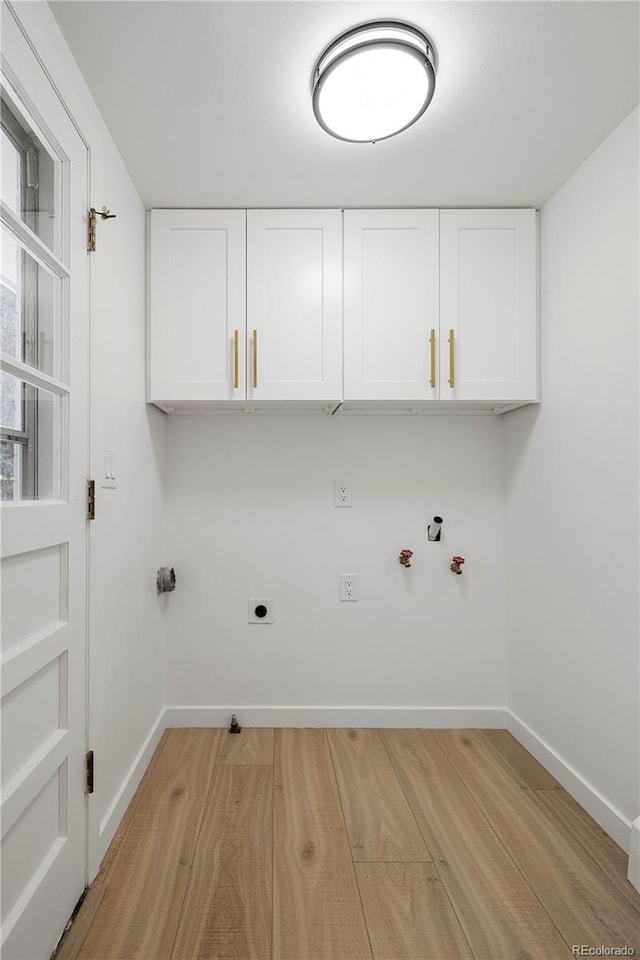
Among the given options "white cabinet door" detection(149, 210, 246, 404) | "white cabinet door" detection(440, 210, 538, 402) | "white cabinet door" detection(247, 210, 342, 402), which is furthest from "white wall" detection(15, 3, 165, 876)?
"white cabinet door" detection(440, 210, 538, 402)

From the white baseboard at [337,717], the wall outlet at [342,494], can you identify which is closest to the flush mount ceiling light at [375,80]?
the wall outlet at [342,494]

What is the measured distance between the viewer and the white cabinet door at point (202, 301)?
2031 millimetres

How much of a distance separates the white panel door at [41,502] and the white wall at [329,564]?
971 mm

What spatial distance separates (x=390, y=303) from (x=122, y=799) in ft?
7.08

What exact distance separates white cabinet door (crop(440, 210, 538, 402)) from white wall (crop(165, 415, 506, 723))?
352mm

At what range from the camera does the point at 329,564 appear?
2.37 meters

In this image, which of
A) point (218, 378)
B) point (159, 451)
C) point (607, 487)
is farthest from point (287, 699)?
point (607, 487)

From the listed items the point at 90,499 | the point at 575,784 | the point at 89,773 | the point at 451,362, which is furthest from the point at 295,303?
the point at 575,784

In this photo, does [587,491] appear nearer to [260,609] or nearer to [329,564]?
[329,564]

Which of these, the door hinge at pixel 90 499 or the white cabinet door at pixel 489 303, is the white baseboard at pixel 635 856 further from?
the door hinge at pixel 90 499

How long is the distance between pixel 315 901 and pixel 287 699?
999 millimetres

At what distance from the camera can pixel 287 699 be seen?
7.67ft

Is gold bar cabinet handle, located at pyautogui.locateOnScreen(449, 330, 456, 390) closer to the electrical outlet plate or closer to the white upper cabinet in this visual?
the white upper cabinet

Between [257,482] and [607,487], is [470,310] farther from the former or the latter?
[257,482]
